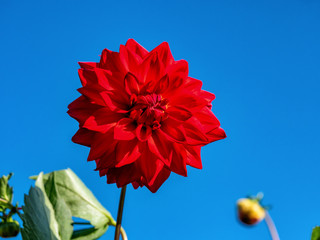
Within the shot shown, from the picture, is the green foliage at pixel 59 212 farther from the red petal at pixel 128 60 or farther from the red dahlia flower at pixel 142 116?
the red petal at pixel 128 60

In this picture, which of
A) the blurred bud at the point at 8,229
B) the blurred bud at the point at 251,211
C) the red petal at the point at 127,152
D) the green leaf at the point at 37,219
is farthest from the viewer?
the blurred bud at the point at 251,211

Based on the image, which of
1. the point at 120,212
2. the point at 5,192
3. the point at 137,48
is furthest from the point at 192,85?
the point at 5,192

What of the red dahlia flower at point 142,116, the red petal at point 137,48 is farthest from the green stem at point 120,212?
the red petal at point 137,48

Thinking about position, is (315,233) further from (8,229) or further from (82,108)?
(8,229)

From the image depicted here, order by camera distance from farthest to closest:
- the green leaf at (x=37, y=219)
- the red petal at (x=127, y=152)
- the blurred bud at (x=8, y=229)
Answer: the blurred bud at (x=8, y=229)
the green leaf at (x=37, y=219)
the red petal at (x=127, y=152)

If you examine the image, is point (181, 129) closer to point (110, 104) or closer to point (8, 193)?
point (110, 104)
